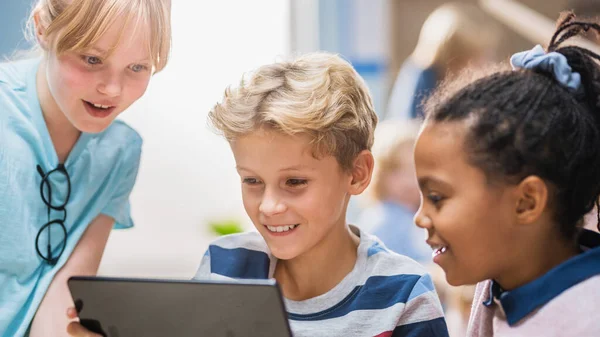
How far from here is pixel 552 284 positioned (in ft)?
3.00

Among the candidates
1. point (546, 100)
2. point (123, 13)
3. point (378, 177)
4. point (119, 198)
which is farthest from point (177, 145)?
point (546, 100)

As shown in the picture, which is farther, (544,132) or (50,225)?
(50,225)

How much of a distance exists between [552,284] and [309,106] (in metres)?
0.42

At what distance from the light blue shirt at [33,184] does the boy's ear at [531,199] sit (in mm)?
727

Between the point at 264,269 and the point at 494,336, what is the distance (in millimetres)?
396

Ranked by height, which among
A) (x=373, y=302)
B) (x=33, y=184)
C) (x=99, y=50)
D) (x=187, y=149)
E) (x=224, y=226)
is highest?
(x=99, y=50)

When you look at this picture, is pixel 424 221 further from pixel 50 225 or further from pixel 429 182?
pixel 50 225

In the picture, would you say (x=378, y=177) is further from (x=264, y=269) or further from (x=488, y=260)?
(x=488, y=260)

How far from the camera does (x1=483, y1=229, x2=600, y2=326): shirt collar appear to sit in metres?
0.91

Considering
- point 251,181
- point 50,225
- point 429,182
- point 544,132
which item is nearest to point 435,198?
point 429,182

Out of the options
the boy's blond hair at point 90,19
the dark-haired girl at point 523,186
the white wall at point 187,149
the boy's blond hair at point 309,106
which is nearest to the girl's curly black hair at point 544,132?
the dark-haired girl at point 523,186

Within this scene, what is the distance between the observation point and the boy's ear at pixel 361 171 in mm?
1193

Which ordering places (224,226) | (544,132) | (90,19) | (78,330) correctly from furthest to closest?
1. (224,226)
2. (90,19)
3. (78,330)
4. (544,132)

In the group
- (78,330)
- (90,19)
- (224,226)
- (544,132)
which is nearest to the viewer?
(544,132)
